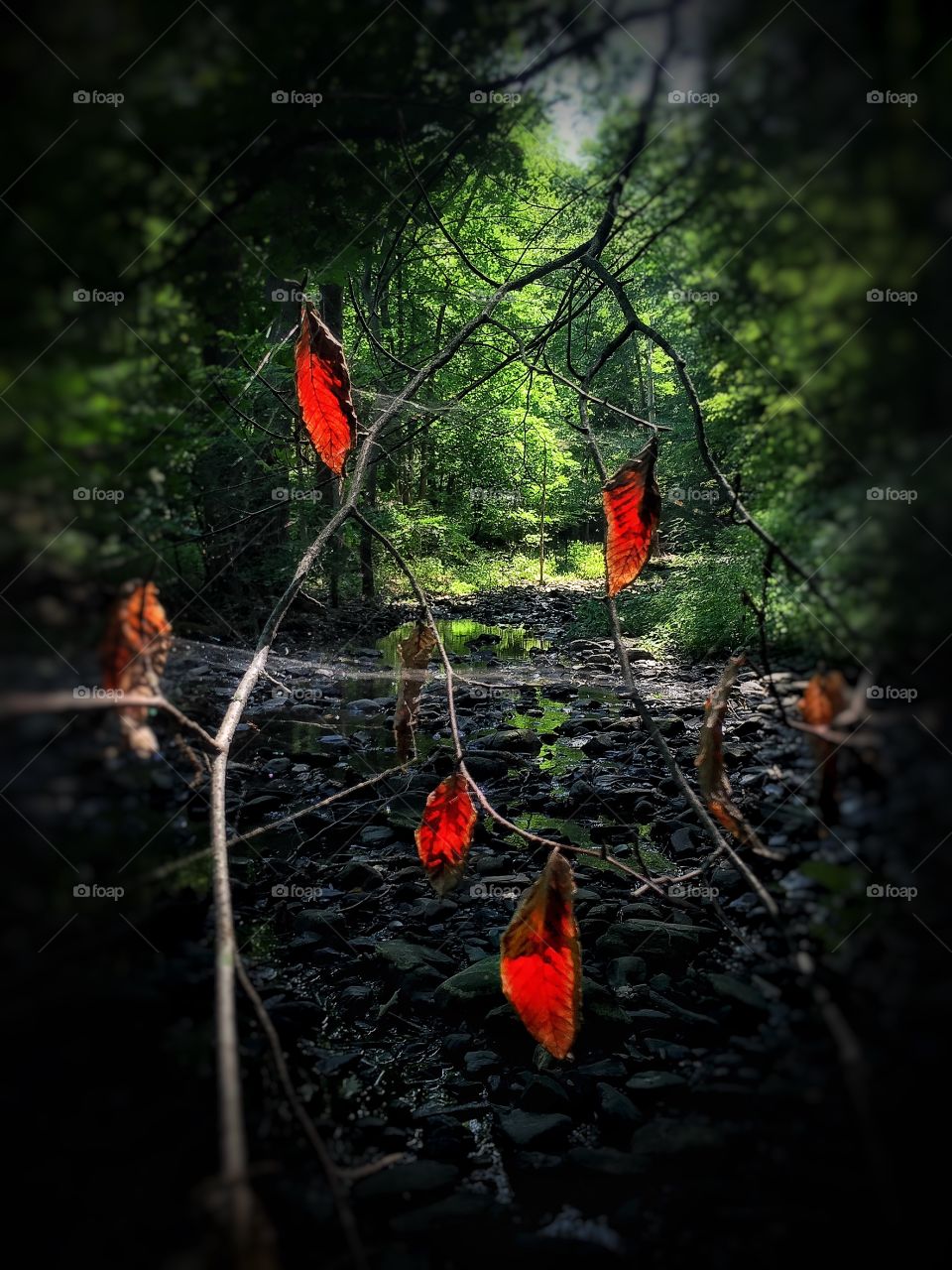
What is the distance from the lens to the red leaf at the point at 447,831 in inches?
83.6

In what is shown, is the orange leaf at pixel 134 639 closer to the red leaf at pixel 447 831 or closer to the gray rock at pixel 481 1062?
the red leaf at pixel 447 831

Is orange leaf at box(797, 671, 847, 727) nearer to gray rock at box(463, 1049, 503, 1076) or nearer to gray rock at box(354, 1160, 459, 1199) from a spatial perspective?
gray rock at box(354, 1160, 459, 1199)

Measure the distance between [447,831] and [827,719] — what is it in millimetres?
1261

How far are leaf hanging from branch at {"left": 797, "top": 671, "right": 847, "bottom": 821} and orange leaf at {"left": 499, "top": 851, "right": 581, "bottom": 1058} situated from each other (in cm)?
70

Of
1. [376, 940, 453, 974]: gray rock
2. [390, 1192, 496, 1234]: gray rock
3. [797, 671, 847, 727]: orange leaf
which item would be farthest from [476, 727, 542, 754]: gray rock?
[797, 671, 847, 727]: orange leaf

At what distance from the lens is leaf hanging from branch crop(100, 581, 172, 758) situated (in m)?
1.06

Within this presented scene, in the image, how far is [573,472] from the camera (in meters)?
23.1

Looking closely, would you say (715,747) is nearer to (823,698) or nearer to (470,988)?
(823,698)

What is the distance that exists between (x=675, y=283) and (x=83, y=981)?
174 cm

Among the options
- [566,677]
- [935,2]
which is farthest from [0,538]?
[566,677]

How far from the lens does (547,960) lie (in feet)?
5.59

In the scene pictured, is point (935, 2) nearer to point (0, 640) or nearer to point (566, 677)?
point (0, 640)

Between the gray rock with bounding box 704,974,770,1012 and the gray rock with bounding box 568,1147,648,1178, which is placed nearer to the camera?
the gray rock with bounding box 704,974,770,1012

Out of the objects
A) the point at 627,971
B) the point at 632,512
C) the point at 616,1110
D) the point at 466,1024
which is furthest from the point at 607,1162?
the point at 632,512
